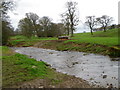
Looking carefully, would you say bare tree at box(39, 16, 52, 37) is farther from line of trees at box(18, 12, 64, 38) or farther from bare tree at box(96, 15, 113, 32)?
bare tree at box(96, 15, 113, 32)

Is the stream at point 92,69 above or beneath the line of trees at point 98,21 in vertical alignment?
beneath

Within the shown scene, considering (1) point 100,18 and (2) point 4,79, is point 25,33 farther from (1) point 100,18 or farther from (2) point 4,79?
(2) point 4,79

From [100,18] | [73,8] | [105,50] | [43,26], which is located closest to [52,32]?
[43,26]

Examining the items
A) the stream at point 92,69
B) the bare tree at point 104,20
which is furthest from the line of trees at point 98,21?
the stream at point 92,69

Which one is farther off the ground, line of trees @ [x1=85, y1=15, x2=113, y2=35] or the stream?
line of trees @ [x1=85, y1=15, x2=113, y2=35]

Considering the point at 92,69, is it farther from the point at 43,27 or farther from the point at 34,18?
the point at 34,18

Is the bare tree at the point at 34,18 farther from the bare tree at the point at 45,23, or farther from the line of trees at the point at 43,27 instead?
the bare tree at the point at 45,23

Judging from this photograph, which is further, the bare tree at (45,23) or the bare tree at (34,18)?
the bare tree at (34,18)

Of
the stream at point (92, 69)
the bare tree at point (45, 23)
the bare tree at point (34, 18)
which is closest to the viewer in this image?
the stream at point (92, 69)

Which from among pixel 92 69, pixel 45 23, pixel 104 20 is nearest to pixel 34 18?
pixel 45 23

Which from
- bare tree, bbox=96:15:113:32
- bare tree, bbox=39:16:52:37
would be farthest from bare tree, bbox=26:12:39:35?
bare tree, bbox=96:15:113:32

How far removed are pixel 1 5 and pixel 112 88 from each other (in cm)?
2871

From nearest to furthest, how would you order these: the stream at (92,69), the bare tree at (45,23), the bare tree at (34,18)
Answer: the stream at (92,69), the bare tree at (45,23), the bare tree at (34,18)

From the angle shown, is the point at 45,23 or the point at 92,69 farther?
the point at 45,23
